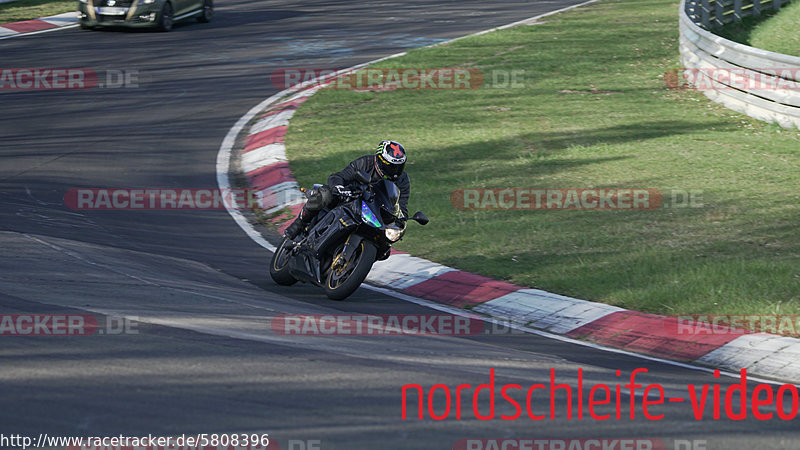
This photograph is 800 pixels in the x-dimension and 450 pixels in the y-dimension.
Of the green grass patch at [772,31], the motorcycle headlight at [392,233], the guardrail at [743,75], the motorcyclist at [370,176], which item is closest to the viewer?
the motorcycle headlight at [392,233]

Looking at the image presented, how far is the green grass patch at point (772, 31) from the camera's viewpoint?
877 inches

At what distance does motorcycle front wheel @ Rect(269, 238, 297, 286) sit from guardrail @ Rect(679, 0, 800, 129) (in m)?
9.59

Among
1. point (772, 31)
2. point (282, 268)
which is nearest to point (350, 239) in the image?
point (282, 268)

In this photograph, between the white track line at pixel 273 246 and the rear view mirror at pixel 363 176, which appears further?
the rear view mirror at pixel 363 176

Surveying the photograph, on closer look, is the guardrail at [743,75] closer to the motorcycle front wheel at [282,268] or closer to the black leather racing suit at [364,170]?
the black leather racing suit at [364,170]

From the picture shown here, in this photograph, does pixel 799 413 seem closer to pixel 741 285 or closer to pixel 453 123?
pixel 741 285

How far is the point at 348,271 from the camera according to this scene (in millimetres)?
9500

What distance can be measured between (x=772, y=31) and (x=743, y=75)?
851 cm

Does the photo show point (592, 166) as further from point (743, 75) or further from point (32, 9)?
point (32, 9)

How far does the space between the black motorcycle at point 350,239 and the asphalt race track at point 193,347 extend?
0.92 ft

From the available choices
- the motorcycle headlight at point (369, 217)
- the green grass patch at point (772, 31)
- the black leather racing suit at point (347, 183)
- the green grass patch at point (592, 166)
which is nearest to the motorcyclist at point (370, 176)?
the black leather racing suit at point (347, 183)

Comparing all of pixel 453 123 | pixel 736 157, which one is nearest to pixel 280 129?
pixel 453 123

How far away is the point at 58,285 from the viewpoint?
8836 millimetres

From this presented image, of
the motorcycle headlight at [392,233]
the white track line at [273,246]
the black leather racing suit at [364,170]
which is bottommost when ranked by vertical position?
the white track line at [273,246]
